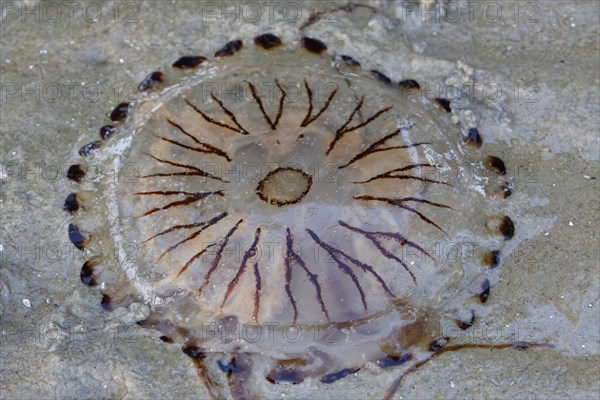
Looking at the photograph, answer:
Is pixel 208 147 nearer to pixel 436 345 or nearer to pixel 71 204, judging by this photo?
pixel 71 204

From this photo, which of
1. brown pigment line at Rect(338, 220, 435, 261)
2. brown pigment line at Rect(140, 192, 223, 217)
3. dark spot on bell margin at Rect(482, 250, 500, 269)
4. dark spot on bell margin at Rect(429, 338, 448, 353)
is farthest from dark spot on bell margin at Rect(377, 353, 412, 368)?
brown pigment line at Rect(140, 192, 223, 217)

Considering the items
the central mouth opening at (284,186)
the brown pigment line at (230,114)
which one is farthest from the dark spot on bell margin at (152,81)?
the central mouth opening at (284,186)

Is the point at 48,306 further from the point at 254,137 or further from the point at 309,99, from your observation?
the point at 309,99

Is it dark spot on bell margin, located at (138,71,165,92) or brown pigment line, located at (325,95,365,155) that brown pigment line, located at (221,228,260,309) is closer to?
brown pigment line, located at (325,95,365,155)

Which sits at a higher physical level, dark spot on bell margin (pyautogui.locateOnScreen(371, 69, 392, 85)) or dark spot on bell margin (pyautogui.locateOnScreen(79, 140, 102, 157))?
dark spot on bell margin (pyautogui.locateOnScreen(371, 69, 392, 85))

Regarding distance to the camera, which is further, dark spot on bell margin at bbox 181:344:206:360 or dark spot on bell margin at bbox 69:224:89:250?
dark spot on bell margin at bbox 69:224:89:250

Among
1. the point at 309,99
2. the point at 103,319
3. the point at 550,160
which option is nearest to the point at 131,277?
the point at 103,319

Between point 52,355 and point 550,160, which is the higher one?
point 550,160
